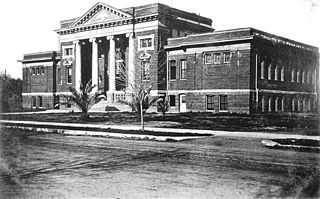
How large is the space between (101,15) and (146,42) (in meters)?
7.41

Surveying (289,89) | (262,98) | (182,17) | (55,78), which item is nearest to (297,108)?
(289,89)

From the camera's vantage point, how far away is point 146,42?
41.4 m

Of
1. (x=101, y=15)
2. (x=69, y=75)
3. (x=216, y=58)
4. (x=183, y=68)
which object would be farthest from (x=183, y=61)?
(x=69, y=75)

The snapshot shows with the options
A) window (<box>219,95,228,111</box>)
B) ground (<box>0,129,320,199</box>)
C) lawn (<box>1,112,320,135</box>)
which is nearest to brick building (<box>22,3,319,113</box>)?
window (<box>219,95,228,111</box>)

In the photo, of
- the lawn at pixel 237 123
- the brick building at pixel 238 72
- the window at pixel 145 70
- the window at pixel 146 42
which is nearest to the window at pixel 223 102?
the brick building at pixel 238 72

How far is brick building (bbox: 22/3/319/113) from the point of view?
113ft

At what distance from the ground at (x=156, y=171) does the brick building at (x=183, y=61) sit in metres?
18.7

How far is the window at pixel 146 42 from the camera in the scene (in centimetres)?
4094

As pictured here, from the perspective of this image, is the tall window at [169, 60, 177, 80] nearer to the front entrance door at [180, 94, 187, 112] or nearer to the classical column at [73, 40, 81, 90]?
the front entrance door at [180, 94, 187, 112]

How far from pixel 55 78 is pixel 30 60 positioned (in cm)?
562

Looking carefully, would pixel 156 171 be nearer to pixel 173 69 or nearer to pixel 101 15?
pixel 173 69

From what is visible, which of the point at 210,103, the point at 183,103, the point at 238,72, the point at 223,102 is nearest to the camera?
the point at 238,72

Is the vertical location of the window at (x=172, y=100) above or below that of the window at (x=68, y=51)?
below

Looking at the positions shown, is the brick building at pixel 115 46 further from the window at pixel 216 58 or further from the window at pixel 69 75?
the window at pixel 216 58
